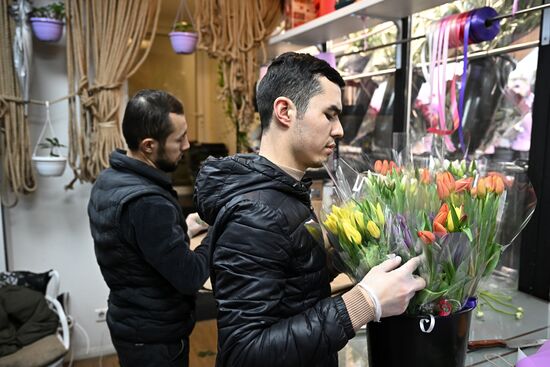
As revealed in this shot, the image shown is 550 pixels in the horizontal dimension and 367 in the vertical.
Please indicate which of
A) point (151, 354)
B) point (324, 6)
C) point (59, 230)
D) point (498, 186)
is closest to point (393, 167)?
point (498, 186)

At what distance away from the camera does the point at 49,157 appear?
2.39 metres

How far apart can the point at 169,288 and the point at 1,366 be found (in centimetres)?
111

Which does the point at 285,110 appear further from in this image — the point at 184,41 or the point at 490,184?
the point at 184,41

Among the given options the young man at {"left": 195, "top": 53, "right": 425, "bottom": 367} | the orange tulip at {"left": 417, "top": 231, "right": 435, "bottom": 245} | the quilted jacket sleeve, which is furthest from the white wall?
the orange tulip at {"left": 417, "top": 231, "right": 435, "bottom": 245}

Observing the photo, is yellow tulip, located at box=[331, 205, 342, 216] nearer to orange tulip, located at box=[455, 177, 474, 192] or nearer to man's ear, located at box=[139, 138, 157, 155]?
orange tulip, located at box=[455, 177, 474, 192]

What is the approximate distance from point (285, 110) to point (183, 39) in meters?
1.90

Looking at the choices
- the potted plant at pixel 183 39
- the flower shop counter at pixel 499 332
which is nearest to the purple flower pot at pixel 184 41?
the potted plant at pixel 183 39

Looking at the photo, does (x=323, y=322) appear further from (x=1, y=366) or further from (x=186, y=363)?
(x=1, y=366)

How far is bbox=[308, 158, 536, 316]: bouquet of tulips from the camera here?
73 centimetres

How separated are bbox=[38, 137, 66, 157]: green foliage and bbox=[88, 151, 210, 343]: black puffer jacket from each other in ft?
3.90

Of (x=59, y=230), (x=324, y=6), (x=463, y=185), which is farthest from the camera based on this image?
(x=59, y=230)

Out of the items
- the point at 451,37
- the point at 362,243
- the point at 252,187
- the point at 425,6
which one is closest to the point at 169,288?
the point at 252,187

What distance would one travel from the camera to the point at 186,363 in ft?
5.16

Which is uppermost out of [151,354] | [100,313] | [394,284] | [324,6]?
[324,6]
